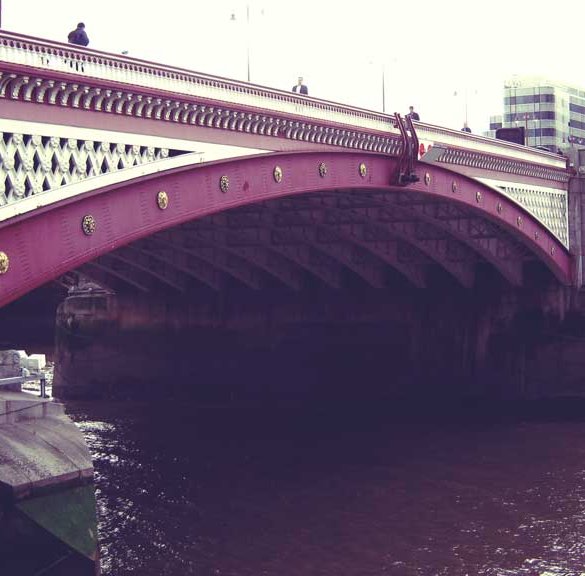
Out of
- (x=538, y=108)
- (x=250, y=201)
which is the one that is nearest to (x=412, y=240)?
(x=250, y=201)

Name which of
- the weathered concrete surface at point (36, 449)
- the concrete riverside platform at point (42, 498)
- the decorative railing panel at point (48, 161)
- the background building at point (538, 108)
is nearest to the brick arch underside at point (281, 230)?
the decorative railing panel at point (48, 161)

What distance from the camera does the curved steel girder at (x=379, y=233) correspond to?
4053 cm

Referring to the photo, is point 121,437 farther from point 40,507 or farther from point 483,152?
point 40,507

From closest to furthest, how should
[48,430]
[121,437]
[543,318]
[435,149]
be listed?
[48,430]
[435,149]
[121,437]
[543,318]

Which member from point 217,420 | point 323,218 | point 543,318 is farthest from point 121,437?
point 543,318

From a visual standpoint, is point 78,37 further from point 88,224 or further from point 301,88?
point 301,88

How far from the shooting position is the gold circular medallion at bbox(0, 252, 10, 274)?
68.1 feet

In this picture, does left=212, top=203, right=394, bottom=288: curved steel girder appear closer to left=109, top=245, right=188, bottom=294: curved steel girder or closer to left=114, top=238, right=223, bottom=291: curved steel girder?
left=114, top=238, right=223, bottom=291: curved steel girder

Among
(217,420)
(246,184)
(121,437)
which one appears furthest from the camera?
(217,420)

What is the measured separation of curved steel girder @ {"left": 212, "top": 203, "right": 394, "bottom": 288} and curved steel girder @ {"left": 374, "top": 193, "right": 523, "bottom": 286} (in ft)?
11.0

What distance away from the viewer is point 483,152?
136ft

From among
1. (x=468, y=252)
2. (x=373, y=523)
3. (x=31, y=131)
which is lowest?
(x=373, y=523)

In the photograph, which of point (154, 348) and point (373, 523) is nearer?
point (373, 523)

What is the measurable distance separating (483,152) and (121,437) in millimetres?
14980
